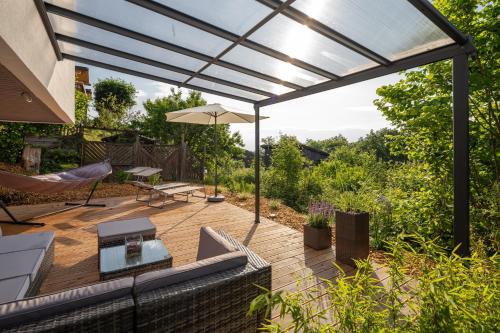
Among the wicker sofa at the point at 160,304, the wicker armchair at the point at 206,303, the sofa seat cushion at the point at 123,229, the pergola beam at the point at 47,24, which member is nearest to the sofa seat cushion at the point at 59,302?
the wicker sofa at the point at 160,304

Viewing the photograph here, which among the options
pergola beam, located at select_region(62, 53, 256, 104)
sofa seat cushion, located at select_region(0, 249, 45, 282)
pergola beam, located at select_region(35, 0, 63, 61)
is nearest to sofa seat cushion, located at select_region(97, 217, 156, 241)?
sofa seat cushion, located at select_region(0, 249, 45, 282)

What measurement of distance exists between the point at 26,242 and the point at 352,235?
3744 mm

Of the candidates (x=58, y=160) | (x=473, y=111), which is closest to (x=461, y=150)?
(x=473, y=111)

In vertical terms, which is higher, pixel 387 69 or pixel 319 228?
pixel 387 69

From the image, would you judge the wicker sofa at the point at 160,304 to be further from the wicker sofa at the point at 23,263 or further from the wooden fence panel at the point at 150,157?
the wooden fence panel at the point at 150,157

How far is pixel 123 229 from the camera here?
299 centimetres

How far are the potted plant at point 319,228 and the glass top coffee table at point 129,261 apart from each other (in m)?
2.11

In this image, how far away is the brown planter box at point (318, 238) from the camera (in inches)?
140

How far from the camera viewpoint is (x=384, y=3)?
6.87 ft

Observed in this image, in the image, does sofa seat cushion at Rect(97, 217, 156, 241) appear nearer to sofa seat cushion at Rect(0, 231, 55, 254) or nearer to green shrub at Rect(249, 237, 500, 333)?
sofa seat cushion at Rect(0, 231, 55, 254)

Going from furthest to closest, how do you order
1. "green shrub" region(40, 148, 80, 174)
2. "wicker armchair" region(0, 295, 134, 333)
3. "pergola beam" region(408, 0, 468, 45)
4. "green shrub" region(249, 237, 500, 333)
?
"green shrub" region(40, 148, 80, 174)
"pergola beam" region(408, 0, 468, 45)
"wicker armchair" region(0, 295, 134, 333)
"green shrub" region(249, 237, 500, 333)

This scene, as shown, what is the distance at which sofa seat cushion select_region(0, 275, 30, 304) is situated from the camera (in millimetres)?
1646

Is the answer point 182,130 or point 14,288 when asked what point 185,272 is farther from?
point 182,130

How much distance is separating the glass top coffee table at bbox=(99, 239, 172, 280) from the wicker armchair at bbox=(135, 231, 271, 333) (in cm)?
114
